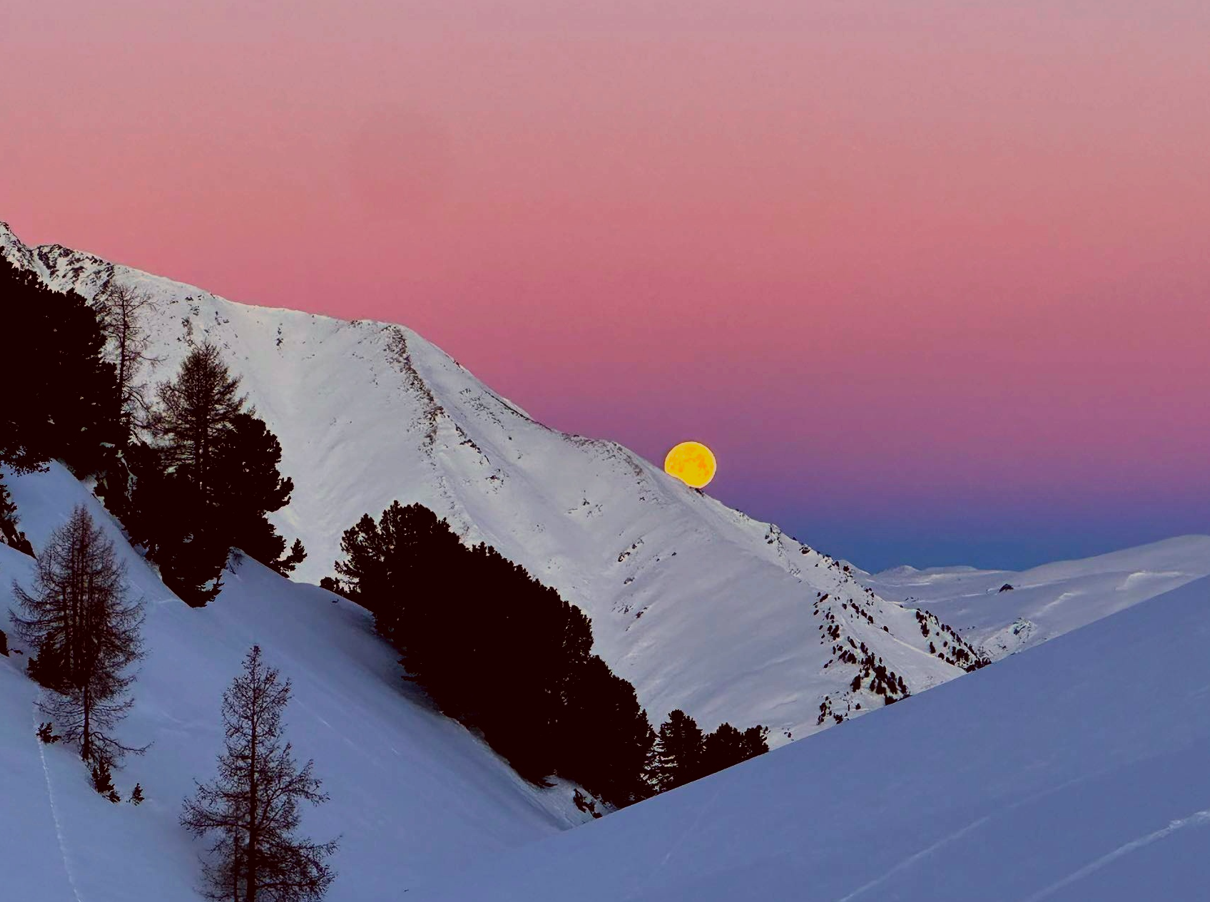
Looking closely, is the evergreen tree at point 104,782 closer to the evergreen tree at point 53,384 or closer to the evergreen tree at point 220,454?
the evergreen tree at point 53,384

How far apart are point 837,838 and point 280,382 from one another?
643 feet

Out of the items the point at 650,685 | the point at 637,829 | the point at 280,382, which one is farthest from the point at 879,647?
the point at 280,382

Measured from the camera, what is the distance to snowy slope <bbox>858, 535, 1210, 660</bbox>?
146m

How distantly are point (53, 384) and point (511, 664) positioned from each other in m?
21.3

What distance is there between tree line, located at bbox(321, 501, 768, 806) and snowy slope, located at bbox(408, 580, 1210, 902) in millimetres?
39987

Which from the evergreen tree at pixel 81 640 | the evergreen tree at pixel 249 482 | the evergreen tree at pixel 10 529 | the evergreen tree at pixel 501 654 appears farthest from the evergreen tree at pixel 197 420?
the evergreen tree at pixel 81 640

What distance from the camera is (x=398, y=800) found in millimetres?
37031

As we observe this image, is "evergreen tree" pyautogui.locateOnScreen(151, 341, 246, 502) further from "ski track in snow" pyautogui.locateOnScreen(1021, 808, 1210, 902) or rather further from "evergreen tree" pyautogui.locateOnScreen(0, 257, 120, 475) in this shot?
"ski track in snow" pyautogui.locateOnScreen(1021, 808, 1210, 902)

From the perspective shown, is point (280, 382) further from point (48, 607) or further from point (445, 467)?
point (48, 607)

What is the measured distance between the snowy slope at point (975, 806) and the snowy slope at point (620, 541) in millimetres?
64115

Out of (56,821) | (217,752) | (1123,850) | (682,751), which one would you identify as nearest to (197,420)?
(217,752)

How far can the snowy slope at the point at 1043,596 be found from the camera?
146m

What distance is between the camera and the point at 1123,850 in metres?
6.59

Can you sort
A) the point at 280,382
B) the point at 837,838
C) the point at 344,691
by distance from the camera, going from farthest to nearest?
the point at 280,382 < the point at 344,691 < the point at 837,838
